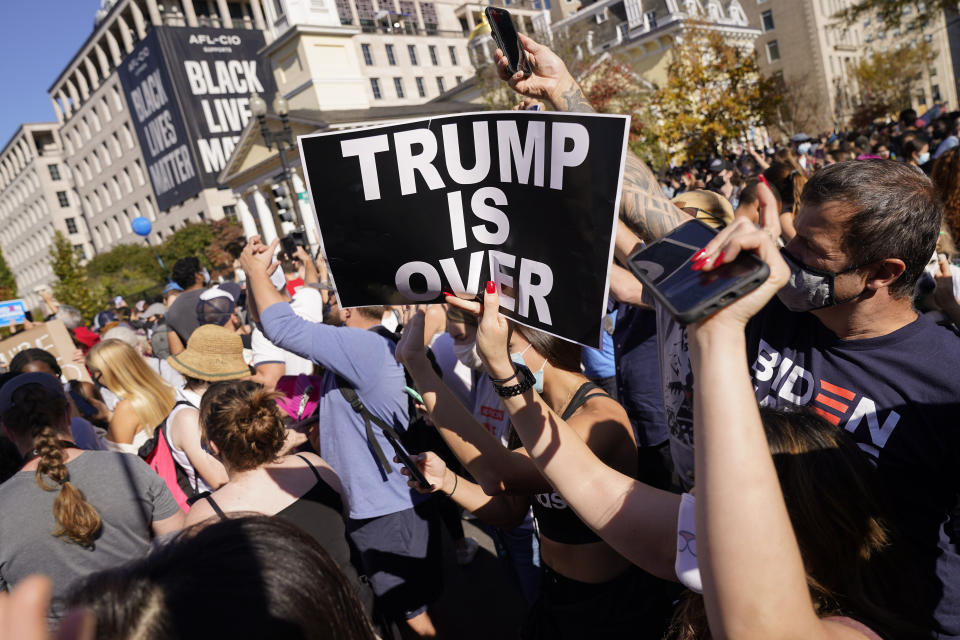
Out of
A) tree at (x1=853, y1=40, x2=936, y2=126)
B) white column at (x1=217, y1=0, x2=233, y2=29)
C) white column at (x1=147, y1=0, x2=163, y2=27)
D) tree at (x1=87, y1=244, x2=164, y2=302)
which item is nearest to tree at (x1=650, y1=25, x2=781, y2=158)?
tree at (x1=853, y1=40, x2=936, y2=126)

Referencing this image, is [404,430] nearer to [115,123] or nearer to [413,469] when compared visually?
[413,469]

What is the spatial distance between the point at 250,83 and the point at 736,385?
2293 inches

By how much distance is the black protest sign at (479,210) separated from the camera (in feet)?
5.38

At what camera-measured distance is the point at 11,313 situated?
7.90m

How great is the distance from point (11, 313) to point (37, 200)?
8432 cm

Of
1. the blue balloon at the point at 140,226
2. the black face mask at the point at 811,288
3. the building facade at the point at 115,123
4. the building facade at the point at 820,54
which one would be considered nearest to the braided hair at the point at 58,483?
the black face mask at the point at 811,288

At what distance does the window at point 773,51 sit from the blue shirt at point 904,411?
218ft

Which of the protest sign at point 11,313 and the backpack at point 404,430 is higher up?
the protest sign at point 11,313

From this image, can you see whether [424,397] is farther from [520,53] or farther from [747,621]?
[747,621]

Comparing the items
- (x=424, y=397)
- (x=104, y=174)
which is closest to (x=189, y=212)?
(x=104, y=174)

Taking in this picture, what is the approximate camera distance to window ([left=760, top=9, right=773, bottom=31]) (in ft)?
187

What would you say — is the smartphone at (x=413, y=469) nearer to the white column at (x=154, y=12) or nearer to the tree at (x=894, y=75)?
the tree at (x=894, y=75)

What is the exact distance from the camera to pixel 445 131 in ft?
5.91

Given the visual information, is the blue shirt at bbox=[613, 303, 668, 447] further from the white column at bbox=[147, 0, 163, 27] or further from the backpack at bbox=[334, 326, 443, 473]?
the white column at bbox=[147, 0, 163, 27]
